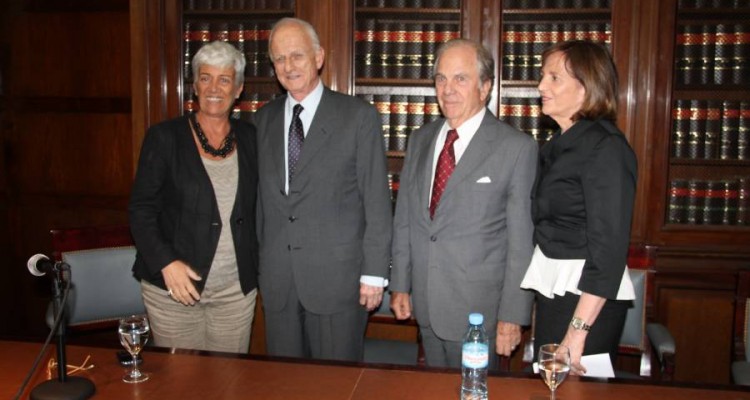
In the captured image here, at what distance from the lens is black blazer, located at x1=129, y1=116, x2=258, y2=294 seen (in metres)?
2.37

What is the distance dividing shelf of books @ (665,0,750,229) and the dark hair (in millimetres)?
1592

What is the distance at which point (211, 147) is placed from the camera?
2.45m

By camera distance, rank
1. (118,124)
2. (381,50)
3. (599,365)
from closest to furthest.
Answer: (599,365)
(381,50)
(118,124)

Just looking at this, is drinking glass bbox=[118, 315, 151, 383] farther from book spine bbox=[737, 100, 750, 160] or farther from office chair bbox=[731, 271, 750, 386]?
book spine bbox=[737, 100, 750, 160]

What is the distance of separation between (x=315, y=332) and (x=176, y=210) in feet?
2.28

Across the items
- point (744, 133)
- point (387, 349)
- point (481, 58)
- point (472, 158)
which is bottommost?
point (387, 349)

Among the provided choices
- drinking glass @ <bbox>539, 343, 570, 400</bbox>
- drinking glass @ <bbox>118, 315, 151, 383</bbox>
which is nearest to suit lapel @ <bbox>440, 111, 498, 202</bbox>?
drinking glass @ <bbox>539, 343, 570, 400</bbox>

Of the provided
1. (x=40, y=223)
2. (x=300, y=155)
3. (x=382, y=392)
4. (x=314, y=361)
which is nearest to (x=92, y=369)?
(x=314, y=361)

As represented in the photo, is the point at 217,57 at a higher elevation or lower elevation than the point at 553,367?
higher

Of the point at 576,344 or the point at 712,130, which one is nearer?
the point at 576,344

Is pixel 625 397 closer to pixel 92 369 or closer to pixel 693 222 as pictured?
pixel 92 369

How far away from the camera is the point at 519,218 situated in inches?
86.4

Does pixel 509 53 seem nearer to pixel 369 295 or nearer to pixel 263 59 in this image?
pixel 263 59

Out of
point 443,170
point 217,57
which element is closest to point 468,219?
point 443,170
